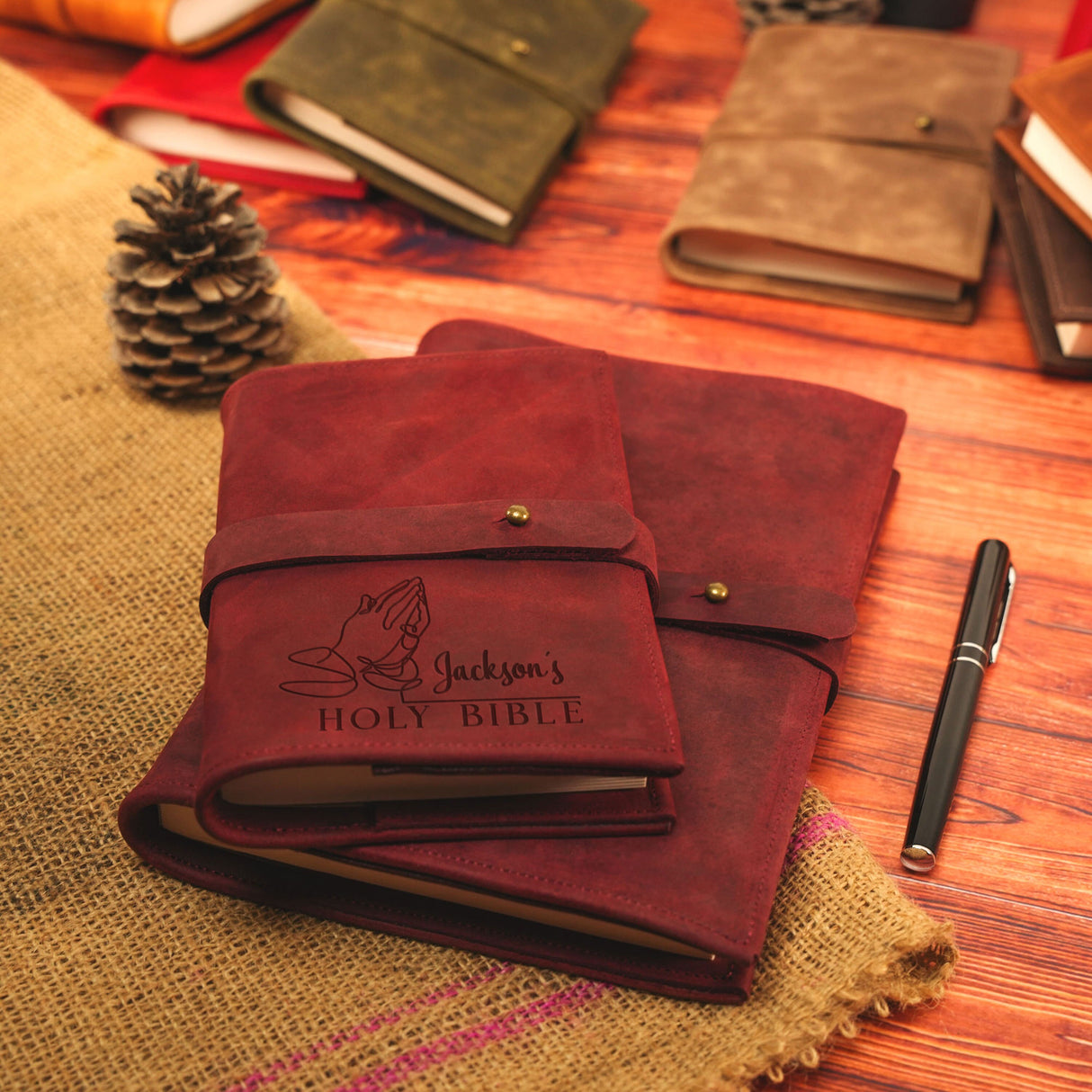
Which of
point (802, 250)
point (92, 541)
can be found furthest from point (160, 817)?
point (802, 250)

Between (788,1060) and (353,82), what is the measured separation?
115 centimetres

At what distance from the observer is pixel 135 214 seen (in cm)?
134

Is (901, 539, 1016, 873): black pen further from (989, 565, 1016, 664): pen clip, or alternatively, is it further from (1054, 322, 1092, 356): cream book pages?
(1054, 322, 1092, 356): cream book pages

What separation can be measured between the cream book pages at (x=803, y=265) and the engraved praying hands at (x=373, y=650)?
727mm

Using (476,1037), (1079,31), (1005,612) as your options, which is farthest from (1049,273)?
(476,1037)

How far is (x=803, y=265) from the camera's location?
1.31 m

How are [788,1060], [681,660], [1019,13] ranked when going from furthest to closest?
[1019,13] → [681,660] → [788,1060]

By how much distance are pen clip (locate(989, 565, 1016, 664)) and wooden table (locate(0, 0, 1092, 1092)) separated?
0.04 ft

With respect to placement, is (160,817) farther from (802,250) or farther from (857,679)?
(802,250)

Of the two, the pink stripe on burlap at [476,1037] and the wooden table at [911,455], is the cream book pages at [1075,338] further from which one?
the pink stripe on burlap at [476,1037]

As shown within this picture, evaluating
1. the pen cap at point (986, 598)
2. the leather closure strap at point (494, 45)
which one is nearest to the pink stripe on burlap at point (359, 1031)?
the pen cap at point (986, 598)

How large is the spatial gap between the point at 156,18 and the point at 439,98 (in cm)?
41

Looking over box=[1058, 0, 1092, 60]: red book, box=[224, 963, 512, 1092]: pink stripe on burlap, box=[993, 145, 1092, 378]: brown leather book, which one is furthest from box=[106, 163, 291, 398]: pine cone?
box=[1058, 0, 1092, 60]: red book

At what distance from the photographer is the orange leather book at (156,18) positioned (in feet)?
4.94
